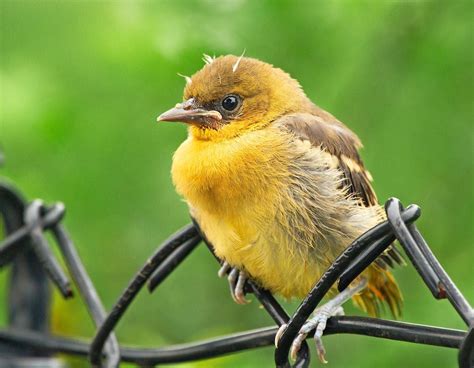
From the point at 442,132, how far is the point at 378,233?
2.21m

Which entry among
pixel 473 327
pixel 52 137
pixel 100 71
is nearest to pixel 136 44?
pixel 100 71

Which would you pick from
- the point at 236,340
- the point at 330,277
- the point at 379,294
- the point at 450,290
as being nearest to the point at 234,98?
the point at 379,294

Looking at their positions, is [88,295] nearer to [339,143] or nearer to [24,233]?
[24,233]

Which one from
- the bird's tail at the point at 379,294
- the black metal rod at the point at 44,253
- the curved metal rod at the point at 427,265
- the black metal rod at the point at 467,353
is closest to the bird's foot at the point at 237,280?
the bird's tail at the point at 379,294

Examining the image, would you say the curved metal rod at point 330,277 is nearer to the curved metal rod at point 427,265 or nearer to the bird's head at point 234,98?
the curved metal rod at point 427,265

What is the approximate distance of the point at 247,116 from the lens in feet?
11.2

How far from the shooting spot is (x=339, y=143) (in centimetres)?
331

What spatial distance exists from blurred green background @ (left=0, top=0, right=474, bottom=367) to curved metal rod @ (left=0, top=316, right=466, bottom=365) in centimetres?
111

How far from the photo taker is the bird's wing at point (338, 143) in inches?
128

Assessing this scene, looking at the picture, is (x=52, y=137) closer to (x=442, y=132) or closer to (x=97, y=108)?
(x=97, y=108)

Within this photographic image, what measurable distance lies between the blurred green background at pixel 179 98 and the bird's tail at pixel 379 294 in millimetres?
367

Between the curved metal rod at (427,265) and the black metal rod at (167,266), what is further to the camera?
the black metal rod at (167,266)

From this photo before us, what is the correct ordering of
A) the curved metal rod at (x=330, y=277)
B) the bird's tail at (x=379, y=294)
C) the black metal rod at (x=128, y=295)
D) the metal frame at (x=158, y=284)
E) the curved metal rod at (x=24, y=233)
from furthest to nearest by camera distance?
the bird's tail at (x=379, y=294) < the curved metal rod at (x=24, y=233) < the black metal rod at (x=128, y=295) < the curved metal rod at (x=330, y=277) < the metal frame at (x=158, y=284)

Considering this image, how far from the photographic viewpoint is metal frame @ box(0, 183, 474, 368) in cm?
183
